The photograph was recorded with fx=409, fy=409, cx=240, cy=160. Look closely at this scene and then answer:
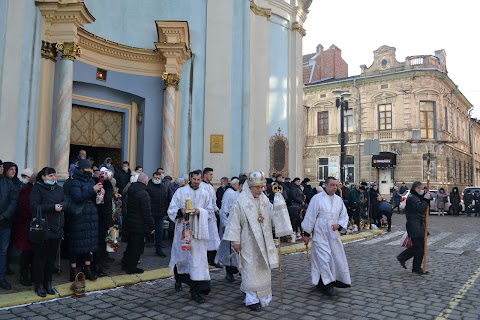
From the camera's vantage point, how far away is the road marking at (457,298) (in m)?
5.32

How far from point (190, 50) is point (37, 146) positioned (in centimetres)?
597

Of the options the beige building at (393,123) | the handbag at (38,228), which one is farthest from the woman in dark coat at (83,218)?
the beige building at (393,123)

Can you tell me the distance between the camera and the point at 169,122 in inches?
514

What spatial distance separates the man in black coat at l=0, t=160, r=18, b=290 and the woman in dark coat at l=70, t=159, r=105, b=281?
0.89m

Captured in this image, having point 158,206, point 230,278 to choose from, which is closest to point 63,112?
point 158,206

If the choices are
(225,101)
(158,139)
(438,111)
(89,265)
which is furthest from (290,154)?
(438,111)

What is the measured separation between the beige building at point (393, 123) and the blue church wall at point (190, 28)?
18746mm

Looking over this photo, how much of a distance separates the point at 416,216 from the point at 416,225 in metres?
0.17

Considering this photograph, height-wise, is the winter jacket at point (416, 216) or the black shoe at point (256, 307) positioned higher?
the winter jacket at point (416, 216)

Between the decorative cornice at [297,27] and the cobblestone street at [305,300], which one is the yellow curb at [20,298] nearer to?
the cobblestone street at [305,300]

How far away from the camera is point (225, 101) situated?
14109mm

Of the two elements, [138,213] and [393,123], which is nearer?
[138,213]

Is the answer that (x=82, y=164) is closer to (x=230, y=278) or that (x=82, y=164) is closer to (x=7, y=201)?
(x=7, y=201)

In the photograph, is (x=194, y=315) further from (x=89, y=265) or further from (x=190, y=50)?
(x=190, y=50)
